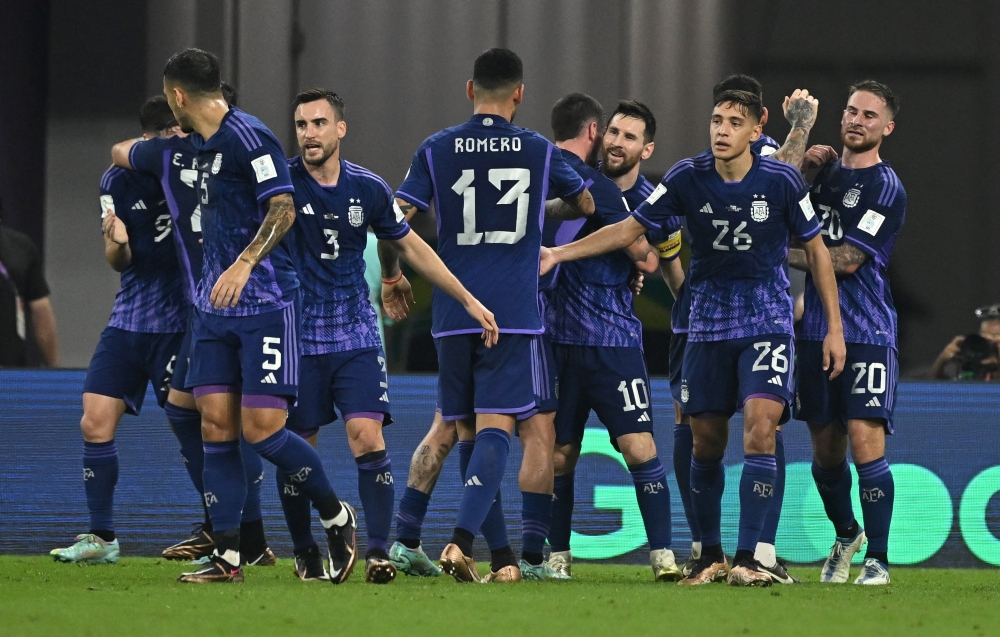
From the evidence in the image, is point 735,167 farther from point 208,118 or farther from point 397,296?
point 208,118

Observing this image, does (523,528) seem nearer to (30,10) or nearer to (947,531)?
(947,531)

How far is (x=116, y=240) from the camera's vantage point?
250 inches

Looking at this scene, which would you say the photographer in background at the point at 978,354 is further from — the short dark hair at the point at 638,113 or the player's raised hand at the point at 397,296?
the player's raised hand at the point at 397,296

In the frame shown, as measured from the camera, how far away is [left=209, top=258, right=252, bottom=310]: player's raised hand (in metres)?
4.95

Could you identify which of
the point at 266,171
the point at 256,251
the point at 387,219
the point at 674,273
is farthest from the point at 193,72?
the point at 674,273

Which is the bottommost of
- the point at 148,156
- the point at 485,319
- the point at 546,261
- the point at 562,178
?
the point at 485,319

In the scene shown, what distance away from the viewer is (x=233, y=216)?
519 cm

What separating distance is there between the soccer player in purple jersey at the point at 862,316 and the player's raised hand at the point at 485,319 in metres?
1.50

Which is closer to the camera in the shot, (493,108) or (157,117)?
(493,108)

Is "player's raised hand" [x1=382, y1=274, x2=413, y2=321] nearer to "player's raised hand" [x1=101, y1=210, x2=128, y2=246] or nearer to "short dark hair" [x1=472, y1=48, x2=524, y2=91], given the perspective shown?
"short dark hair" [x1=472, y1=48, x2=524, y2=91]

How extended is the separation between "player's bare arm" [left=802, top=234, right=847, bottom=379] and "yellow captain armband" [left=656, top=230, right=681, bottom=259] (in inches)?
32.9

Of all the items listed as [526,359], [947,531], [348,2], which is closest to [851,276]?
[526,359]

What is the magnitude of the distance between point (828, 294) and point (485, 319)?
1379 millimetres

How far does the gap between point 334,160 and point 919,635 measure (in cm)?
300
